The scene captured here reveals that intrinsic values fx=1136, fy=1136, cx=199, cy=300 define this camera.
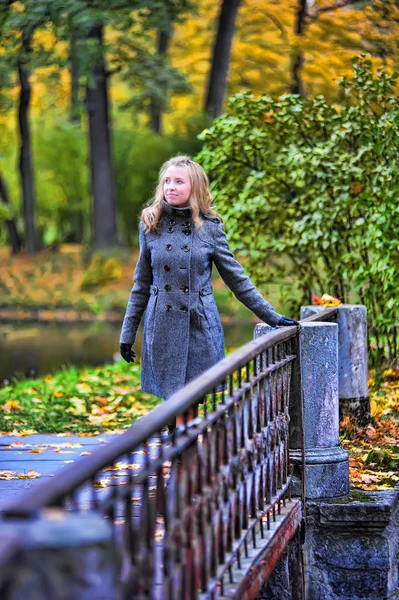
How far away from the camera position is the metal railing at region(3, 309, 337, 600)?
2945 mm

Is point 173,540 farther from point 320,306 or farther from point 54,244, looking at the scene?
point 54,244

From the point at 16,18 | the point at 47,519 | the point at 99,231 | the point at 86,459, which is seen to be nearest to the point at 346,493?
the point at 86,459

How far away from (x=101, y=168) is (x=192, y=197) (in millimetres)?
20353

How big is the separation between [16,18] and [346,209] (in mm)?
8629

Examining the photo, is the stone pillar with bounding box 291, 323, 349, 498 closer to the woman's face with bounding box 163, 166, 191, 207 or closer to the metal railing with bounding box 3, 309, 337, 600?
the metal railing with bounding box 3, 309, 337, 600

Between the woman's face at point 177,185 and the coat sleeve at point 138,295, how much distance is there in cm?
27

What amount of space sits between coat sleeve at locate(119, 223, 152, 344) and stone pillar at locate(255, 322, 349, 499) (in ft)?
2.26

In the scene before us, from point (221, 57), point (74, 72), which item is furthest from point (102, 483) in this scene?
point (221, 57)

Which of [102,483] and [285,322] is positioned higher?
[285,322]

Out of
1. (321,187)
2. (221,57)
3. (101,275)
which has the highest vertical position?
(221,57)

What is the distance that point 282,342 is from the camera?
5594 mm

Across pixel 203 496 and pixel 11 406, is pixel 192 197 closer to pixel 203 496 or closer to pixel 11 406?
pixel 203 496

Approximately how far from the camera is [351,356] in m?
7.55

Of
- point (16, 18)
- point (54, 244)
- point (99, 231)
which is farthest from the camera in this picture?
point (54, 244)
